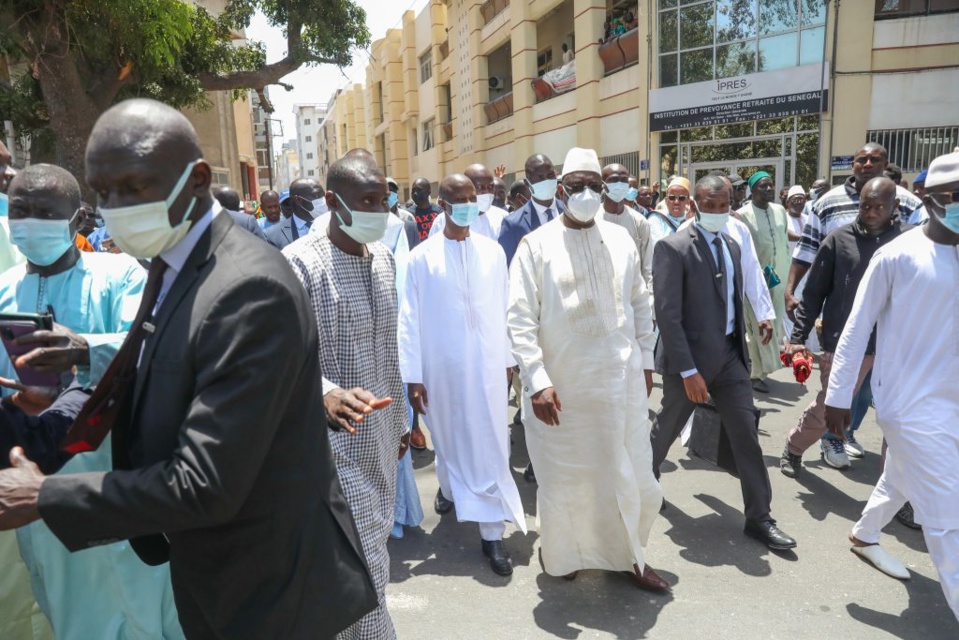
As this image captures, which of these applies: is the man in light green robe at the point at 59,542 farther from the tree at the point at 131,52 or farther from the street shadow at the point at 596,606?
the tree at the point at 131,52

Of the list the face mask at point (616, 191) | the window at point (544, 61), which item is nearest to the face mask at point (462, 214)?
the face mask at point (616, 191)

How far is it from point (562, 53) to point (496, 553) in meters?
23.0

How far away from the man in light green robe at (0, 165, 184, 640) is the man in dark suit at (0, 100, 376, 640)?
130 cm

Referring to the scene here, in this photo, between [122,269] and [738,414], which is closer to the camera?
[122,269]

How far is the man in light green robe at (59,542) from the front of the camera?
2.78 metres

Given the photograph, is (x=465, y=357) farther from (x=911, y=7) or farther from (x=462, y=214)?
(x=911, y=7)

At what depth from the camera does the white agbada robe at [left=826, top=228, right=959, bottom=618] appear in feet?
9.89

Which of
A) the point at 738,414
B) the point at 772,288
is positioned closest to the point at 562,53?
the point at 772,288

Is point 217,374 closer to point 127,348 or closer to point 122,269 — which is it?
point 127,348

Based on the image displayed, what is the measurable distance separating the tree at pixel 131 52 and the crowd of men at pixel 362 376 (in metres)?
6.24

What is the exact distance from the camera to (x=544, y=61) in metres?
26.0

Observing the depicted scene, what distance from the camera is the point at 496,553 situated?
3945mm

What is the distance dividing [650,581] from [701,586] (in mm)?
278

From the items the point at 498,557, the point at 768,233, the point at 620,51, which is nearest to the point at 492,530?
the point at 498,557
